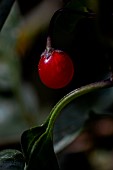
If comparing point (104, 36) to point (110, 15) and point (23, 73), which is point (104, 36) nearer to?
point (110, 15)

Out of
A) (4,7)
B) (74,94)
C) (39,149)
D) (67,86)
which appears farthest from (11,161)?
(67,86)

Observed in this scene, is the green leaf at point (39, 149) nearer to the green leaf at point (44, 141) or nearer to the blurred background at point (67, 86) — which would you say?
the green leaf at point (44, 141)

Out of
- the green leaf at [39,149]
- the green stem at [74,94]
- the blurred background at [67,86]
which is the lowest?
the blurred background at [67,86]

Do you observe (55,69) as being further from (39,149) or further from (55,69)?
(39,149)

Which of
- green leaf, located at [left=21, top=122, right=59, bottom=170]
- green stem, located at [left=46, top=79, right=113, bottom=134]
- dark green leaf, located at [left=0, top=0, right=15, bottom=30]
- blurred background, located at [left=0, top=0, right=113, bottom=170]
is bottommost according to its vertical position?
blurred background, located at [left=0, top=0, right=113, bottom=170]

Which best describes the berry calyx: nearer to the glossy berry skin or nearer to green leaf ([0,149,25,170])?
the glossy berry skin

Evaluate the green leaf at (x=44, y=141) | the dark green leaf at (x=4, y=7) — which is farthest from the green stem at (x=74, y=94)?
the dark green leaf at (x=4, y=7)

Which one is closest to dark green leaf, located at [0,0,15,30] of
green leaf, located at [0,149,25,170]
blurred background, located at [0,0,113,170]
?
blurred background, located at [0,0,113,170]

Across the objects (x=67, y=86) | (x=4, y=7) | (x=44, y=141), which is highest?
(x=4, y=7)
